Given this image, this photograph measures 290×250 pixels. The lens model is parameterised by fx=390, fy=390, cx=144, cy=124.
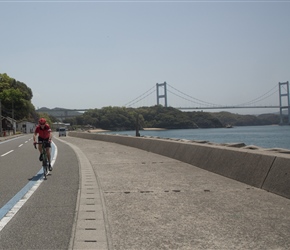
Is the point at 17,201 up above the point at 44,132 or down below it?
below

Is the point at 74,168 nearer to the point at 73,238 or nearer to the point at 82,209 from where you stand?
the point at 82,209

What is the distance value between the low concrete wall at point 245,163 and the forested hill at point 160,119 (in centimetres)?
6910

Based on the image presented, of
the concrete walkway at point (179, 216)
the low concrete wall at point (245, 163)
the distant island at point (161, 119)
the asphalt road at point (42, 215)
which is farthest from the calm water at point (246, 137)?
the asphalt road at point (42, 215)

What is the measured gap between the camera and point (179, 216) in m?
5.60

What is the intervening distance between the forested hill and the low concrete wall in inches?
2720

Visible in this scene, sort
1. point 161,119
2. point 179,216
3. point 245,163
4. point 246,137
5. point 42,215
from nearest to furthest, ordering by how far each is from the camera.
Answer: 1. point 179,216
2. point 42,215
3. point 245,163
4. point 246,137
5. point 161,119

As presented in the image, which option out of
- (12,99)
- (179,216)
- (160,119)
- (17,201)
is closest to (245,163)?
(179,216)

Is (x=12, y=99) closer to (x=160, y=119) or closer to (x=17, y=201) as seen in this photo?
(x=160, y=119)

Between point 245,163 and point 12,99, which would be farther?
point 12,99

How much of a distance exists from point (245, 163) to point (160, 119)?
8614 centimetres

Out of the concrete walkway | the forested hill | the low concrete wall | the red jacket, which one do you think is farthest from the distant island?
the concrete walkway

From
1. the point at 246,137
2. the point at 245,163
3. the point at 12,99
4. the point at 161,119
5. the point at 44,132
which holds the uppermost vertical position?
the point at 12,99

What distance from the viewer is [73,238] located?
4660mm

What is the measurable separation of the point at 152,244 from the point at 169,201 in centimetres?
231
